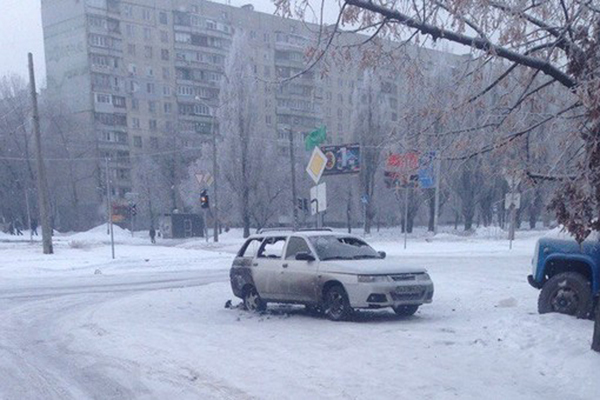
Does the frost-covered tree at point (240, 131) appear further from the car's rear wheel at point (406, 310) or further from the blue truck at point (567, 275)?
the blue truck at point (567, 275)

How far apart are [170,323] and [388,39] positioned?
683cm

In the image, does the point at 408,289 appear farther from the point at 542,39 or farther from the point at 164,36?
the point at 164,36

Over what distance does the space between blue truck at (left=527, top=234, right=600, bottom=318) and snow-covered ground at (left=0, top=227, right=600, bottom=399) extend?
56cm

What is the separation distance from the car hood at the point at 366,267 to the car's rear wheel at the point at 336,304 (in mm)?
340

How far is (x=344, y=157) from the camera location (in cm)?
3700

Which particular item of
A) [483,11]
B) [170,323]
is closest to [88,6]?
[170,323]

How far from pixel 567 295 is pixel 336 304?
12.5 feet

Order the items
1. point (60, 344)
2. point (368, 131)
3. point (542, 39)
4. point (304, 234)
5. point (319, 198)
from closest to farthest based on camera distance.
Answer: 1. point (542, 39)
2. point (60, 344)
3. point (304, 234)
4. point (319, 198)
5. point (368, 131)

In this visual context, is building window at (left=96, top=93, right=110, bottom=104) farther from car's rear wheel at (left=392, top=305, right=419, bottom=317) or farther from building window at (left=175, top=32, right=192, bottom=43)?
car's rear wheel at (left=392, top=305, right=419, bottom=317)

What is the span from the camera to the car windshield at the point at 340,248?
1202cm

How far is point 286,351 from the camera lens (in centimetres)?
876

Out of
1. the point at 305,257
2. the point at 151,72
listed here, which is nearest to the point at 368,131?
the point at 151,72

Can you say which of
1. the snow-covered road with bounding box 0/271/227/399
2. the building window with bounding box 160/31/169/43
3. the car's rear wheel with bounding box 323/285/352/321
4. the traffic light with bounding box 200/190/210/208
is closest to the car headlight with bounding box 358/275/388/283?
the car's rear wheel with bounding box 323/285/352/321

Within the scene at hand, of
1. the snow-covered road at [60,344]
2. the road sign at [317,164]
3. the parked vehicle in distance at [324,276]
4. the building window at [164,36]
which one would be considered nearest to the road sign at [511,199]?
the road sign at [317,164]
